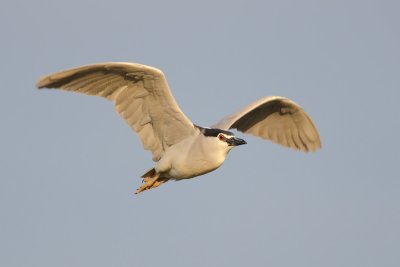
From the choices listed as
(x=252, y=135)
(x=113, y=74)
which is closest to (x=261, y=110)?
(x=252, y=135)

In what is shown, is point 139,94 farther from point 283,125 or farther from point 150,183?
point 283,125

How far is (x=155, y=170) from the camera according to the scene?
52.4 ft

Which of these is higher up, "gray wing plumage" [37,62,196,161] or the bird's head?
"gray wing plumage" [37,62,196,161]

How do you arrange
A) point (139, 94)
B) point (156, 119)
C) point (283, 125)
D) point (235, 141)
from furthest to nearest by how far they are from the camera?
point (283, 125) < point (156, 119) < point (139, 94) < point (235, 141)

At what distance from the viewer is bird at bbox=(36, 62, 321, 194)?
48.1 feet

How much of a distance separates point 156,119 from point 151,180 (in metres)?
1.18

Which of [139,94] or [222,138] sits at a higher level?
[139,94]

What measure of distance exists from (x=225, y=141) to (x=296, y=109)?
3266 mm

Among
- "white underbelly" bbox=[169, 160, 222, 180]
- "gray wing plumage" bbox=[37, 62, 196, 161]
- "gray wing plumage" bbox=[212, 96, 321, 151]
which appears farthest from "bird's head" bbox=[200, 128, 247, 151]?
"gray wing plumage" bbox=[212, 96, 321, 151]

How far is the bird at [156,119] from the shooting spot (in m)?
14.7

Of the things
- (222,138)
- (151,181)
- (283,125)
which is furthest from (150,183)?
(283,125)

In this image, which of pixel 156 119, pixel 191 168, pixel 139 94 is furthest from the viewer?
pixel 156 119

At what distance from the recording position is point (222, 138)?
15.2m

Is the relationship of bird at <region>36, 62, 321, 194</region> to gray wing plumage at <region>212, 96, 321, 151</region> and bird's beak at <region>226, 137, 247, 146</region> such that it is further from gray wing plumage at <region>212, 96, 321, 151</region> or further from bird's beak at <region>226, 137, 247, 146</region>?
gray wing plumage at <region>212, 96, 321, 151</region>
